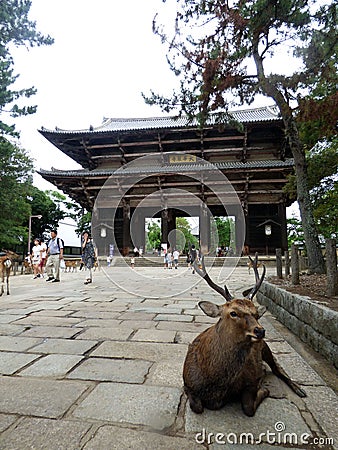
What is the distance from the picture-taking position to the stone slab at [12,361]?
78.3 inches

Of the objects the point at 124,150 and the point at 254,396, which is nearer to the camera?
the point at 254,396

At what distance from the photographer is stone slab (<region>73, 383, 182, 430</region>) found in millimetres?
1408

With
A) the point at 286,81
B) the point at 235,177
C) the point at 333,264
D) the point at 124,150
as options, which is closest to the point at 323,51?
the point at 286,81

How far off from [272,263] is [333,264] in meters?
13.1

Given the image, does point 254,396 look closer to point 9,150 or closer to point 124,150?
point 9,150

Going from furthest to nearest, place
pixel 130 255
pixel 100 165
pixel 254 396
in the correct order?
pixel 100 165 < pixel 130 255 < pixel 254 396

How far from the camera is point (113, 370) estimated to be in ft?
6.50

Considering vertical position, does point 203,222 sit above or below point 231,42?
below

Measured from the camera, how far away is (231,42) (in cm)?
549

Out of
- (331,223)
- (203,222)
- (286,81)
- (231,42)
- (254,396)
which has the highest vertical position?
(231,42)

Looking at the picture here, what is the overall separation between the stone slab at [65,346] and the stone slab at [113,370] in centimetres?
26

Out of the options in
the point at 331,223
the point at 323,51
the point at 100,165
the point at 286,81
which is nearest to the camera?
the point at 323,51

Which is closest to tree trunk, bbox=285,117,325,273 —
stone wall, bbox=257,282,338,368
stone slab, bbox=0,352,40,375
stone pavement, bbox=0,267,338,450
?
stone wall, bbox=257,282,338,368

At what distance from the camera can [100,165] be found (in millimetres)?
18672
